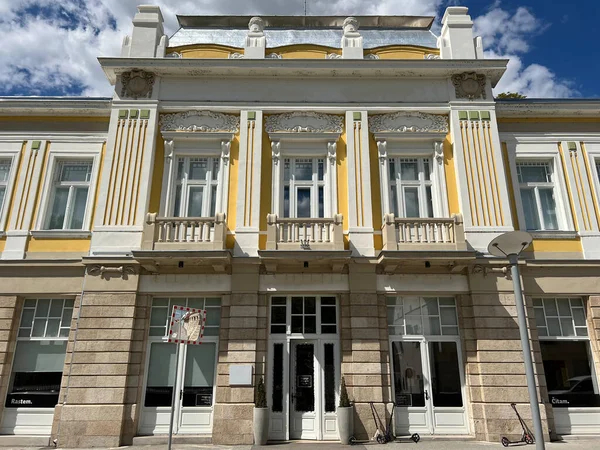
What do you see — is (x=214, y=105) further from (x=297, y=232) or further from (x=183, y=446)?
(x=183, y=446)

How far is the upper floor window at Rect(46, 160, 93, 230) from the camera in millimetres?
12531

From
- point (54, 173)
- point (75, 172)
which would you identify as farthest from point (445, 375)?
point (54, 173)

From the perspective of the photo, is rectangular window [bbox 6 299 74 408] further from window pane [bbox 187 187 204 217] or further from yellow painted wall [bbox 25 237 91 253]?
window pane [bbox 187 187 204 217]

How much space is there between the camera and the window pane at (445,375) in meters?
11.0

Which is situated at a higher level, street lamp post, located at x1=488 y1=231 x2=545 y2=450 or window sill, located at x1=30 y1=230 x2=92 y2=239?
window sill, located at x1=30 y1=230 x2=92 y2=239

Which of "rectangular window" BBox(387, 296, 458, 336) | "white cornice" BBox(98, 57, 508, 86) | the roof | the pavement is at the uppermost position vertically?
the roof

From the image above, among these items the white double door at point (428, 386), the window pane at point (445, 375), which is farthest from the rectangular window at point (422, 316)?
the window pane at point (445, 375)

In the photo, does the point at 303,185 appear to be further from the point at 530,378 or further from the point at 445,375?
the point at 530,378

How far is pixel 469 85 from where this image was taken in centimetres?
1311

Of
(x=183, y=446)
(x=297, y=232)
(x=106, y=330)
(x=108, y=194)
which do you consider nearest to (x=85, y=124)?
(x=108, y=194)

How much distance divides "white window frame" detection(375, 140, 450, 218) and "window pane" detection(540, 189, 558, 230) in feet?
10.00

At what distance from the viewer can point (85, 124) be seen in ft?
43.4

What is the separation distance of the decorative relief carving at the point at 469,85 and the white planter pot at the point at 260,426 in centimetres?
1020

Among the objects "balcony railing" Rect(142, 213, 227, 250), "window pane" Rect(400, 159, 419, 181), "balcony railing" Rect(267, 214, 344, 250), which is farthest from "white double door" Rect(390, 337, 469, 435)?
"balcony railing" Rect(142, 213, 227, 250)
